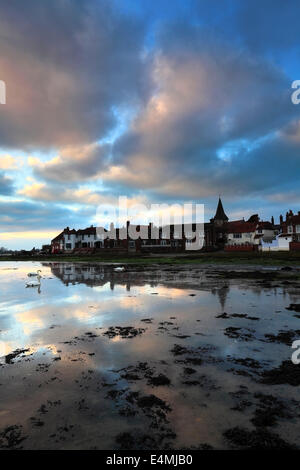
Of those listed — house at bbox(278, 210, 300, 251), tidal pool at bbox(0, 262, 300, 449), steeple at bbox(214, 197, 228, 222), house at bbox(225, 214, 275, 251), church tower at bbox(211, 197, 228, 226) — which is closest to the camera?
tidal pool at bbox(0, 262, 300, 449)

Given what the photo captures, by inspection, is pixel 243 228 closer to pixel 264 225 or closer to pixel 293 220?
pixel 264 225

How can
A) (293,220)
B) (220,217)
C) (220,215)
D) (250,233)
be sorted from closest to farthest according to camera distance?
(293,220) → (250,233) → (220,217) → (220,215)

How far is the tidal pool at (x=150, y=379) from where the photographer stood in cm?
443

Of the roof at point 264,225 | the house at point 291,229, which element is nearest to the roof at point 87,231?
the roof at point 264,225

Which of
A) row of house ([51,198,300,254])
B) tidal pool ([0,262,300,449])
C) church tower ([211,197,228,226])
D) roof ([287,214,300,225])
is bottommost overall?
tidal pool ([0,262,300,449])

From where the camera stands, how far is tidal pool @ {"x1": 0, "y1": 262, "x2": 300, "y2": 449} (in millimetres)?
4430

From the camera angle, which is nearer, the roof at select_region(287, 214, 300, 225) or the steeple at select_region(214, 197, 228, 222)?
the roof at select_region(287, 214, 300, 225)

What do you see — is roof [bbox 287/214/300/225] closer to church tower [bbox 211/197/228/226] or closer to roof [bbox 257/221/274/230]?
roof [bbox 257/221/274/230]

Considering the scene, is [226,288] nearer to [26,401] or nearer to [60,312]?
[60,312]

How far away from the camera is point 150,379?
20.7 ft

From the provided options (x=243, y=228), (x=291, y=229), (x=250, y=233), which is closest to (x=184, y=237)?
(x=243, y=228)

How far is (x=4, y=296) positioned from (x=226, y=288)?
1483 cm

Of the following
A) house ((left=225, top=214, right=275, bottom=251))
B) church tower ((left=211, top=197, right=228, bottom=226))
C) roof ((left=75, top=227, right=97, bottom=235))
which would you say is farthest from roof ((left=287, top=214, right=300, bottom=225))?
roof ((left=75, top=227, right=97, bottom=235))
